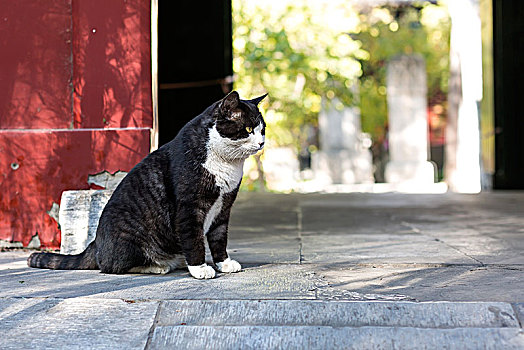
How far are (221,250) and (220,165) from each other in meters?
0.48

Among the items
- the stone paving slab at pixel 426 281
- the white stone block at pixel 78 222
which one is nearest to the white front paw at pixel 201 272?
the stone paving slab at pixel 426 281

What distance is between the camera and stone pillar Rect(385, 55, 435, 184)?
16375 mm

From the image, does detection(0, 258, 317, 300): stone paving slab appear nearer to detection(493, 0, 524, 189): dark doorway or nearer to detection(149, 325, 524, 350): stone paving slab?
detection(149, 325, 524, 350): stone paving slab

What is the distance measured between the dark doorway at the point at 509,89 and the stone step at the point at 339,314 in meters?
8.49

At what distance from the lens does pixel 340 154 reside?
17297 mm

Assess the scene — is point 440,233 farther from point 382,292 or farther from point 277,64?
point 277,64

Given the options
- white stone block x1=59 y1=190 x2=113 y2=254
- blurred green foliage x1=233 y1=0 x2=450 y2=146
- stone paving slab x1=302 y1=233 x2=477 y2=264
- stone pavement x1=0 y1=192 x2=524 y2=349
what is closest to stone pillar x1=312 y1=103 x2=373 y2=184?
blurred green foliage x1=233 y1=0 x2=450 y2=146

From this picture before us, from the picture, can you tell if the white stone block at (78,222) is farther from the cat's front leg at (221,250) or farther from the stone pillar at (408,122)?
the stone pillar at (408,122)

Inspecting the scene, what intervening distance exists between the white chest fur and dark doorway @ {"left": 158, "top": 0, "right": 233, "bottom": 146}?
3.18 meters

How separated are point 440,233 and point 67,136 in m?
2.85

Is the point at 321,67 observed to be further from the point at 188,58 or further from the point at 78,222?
the point at 78,222

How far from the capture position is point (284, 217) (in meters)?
6.56

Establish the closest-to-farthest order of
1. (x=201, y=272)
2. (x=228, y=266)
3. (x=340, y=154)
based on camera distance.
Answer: (x=201, y=272)
(x=228, y=266)
(x=340, y=154)

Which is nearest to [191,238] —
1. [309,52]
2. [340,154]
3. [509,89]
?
[509,89]
